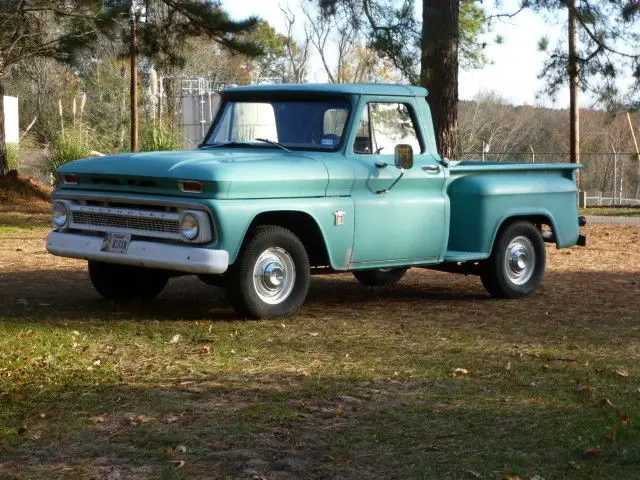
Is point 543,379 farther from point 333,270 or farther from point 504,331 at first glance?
point 333,270

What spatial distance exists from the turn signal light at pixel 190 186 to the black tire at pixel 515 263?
324cm

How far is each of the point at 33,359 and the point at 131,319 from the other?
1736 mm

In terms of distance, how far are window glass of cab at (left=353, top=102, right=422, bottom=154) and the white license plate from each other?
2.01m

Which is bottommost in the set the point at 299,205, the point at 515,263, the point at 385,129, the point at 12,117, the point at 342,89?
the point at 515,263

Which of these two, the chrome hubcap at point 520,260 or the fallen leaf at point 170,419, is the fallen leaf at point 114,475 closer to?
the fallen leaf at point 170,419

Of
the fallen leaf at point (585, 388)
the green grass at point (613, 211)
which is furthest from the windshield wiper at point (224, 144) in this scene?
the green grass at point (613, 211)

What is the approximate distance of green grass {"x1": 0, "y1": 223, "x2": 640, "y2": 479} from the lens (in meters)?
5.37

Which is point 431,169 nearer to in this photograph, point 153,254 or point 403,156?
point 403,156

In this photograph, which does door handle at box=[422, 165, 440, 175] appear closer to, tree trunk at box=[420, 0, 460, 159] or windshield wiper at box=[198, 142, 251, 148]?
windshield wiper at box=[198, 142, 251, 148]

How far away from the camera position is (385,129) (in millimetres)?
9906

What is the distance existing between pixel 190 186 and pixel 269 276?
0.98 meters

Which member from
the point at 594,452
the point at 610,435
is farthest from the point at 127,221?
the point at 594,452

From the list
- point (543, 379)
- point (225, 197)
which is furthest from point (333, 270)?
point (543, 379)

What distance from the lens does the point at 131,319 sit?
30.1 feet
